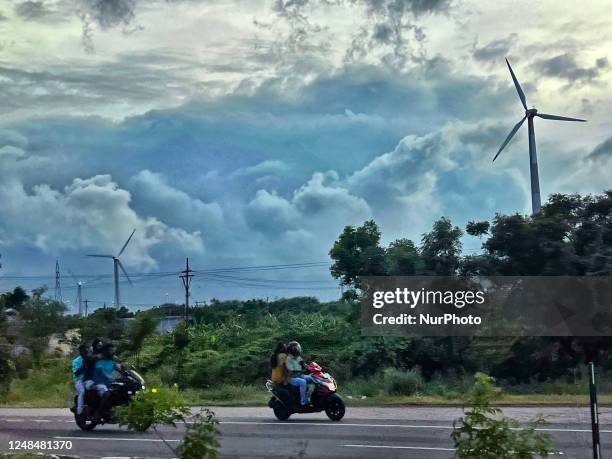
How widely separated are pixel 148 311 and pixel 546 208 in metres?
7.81

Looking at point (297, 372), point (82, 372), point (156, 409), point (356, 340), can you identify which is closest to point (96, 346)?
point (82, 372)

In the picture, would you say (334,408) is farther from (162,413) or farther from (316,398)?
(162,413)

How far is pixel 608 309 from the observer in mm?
15141

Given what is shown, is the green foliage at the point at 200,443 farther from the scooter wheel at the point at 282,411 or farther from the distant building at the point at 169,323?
the distant building at the point at 169,323

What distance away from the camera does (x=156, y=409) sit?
850 centimetres

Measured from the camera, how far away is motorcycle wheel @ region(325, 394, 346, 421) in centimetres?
1328

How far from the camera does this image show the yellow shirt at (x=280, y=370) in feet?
43.3

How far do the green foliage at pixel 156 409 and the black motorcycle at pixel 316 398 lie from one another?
187 inches

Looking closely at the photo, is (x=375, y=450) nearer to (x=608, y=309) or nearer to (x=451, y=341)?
(x=608, y=309)

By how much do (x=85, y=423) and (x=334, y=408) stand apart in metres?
3.64

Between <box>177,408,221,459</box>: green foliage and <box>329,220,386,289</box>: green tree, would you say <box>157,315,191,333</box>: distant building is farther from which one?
<box>177,408,221,459</box>: green foliage

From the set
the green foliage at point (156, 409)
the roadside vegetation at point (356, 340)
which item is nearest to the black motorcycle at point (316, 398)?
the roadside vegetation at point (356, 340)

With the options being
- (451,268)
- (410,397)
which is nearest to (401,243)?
(451,268)

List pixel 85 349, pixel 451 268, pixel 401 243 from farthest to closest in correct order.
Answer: pixel 401 243 < pixel 451 268 < pixel 85 349
